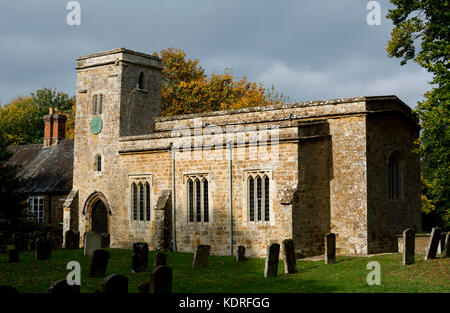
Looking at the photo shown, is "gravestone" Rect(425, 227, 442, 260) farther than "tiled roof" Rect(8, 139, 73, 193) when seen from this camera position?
No

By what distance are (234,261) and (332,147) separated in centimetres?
699

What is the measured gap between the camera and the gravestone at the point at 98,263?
17953 millimetres

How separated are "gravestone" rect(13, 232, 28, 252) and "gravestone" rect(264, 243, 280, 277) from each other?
14317 millimetres

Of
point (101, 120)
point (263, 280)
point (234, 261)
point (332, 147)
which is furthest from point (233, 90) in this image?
point (263, 280)

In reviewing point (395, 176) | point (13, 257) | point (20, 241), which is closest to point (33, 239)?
point (20, 241)

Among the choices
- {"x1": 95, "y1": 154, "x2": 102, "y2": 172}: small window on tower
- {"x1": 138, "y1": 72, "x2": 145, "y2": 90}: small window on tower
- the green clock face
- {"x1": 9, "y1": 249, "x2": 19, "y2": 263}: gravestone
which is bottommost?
{"x1": 9, "y1": 249, "x2": 19, "y2": 263}: gravestone

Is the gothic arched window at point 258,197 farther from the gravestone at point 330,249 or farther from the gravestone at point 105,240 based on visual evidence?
the gravestone at point 105,240

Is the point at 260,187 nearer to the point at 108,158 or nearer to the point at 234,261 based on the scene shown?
the point at 234,261

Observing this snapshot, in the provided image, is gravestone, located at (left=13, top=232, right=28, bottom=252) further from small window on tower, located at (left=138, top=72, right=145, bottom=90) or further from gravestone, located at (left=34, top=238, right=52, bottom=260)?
small window on tower, located at (left=138, top=72, right=145, bottom=90)

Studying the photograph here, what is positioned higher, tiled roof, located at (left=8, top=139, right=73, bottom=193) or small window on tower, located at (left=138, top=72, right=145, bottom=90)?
small window on tower, located at (left=138, top=72, right=145, bottom=90)

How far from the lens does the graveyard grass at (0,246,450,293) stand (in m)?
15.3

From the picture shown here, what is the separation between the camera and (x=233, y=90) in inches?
2044

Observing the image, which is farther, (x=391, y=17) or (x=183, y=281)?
(x=391, y=17)

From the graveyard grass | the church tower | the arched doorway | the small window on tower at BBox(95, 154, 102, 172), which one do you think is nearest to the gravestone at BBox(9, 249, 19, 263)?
the graveyard grass
